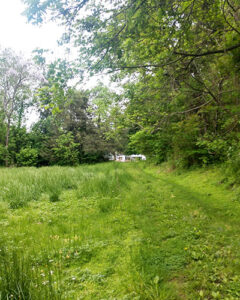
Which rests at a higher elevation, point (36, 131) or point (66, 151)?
point (36, 131)

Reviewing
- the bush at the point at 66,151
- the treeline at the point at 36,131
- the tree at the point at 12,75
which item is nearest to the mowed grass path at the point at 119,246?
the treeline at the point at 36,131

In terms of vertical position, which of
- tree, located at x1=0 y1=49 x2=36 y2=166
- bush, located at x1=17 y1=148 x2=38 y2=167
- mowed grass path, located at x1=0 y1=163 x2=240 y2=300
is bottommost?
mowed grass path, located at x1=0 y1=163 x2=240 y2=300

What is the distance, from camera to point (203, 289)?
1.84 meters

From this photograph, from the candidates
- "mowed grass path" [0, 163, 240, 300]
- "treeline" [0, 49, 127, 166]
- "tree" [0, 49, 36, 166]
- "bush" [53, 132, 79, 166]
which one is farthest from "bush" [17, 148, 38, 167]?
"mowed grass path" [0, 163, 240, 300]

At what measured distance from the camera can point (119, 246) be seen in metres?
2.70

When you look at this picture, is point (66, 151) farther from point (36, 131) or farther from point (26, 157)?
point (36, 131)

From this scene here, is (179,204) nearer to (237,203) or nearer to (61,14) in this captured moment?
(237,203)

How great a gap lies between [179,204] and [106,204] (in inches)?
74.9

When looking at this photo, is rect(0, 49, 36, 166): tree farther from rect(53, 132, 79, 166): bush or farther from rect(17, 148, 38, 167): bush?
rect(53, 132, 79, 166): bush

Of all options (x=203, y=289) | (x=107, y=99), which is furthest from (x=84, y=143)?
(x=203, y=289)

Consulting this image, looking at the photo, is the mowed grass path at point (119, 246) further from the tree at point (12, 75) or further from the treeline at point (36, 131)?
the tree at point (12, 75)

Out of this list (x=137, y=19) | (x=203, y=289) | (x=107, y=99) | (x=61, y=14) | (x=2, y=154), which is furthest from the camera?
(x=2, y=154)

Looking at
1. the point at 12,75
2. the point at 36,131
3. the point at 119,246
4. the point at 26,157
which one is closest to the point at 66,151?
the point at 26,157

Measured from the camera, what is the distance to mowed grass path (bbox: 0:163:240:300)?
1760 mm
